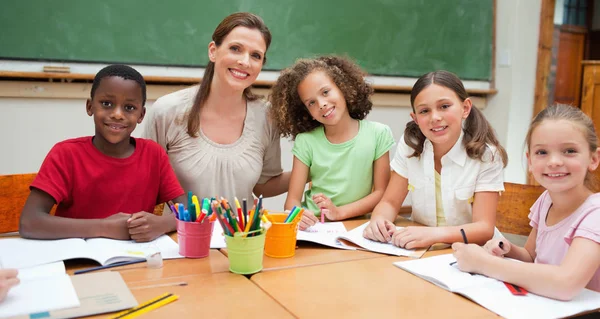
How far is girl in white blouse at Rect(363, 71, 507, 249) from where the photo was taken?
151cm

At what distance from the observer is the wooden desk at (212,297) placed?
857 mm

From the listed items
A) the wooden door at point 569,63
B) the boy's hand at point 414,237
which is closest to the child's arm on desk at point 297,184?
the boy's hand at point 414,237

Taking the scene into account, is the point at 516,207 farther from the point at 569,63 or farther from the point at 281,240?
the point at 569,63

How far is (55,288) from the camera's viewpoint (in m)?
0.92

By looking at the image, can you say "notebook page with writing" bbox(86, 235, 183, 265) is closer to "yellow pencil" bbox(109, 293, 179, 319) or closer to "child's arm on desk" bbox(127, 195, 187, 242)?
"child's arm on desk" bbox(127, 195, 187, 242)

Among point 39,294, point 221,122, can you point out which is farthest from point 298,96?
point 39,294

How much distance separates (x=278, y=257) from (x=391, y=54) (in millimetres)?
2740

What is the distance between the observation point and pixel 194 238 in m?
1.17

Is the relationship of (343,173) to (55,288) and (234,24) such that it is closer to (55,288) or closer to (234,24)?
(234,24)

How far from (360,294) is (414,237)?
40cm

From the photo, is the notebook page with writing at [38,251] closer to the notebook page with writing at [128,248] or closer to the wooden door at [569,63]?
the notebook page with writing at [128,248]

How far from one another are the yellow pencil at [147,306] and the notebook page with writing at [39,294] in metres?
0.09

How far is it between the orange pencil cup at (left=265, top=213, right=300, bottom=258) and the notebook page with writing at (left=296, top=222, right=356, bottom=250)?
0.11 meters

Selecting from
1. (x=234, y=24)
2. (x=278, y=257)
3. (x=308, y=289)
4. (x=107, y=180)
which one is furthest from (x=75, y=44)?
(x=308, y=289)
